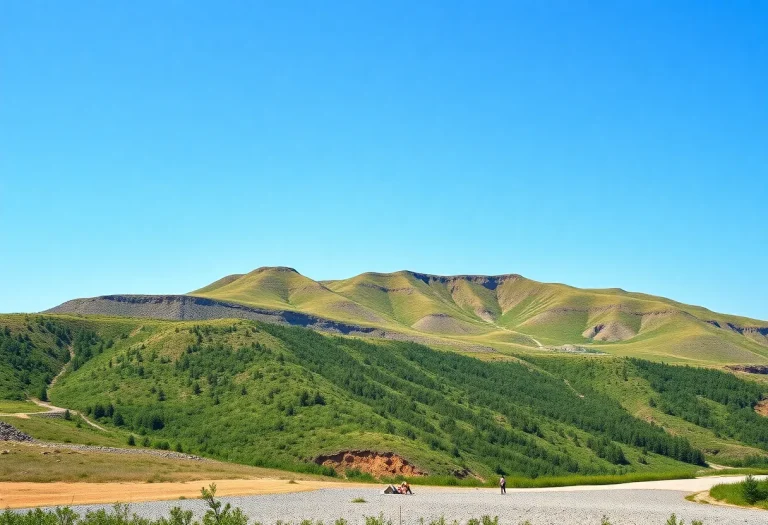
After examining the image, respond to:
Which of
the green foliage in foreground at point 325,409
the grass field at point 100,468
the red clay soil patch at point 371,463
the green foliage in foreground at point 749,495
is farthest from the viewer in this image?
the green foliage in foreground at point 325,409

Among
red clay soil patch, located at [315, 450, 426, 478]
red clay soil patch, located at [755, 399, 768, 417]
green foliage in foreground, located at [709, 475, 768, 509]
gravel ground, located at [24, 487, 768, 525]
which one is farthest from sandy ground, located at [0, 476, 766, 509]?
red clay soil patch, located at [755, 399, 768, 417]

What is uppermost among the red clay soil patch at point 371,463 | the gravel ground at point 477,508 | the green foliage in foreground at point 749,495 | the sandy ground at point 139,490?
the green foliage in foreground at point 749,495

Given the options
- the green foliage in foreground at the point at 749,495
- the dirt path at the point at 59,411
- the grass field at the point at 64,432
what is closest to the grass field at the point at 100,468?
the grass field at the point at 64,432

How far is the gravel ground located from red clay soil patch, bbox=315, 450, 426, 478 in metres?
15.7

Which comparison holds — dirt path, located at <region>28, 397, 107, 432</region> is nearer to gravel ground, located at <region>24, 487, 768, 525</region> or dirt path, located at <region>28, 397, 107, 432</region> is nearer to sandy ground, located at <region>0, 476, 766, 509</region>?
sandy ground, located at <region>0, 476, 766, 509</region>

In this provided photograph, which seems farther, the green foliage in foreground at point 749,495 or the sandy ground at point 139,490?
the green foliage in foreground at point 749,495

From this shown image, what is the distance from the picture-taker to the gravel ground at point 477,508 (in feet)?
118

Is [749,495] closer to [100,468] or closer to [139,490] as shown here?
[139,490]

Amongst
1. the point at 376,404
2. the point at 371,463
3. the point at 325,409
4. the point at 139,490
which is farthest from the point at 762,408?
the point at 139,490

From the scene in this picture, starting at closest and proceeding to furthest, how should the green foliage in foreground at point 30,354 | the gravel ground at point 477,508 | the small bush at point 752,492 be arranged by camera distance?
the gravel ground at point 477,508, the small bush at point 752,492, the green foliage in foreground at point 30,354

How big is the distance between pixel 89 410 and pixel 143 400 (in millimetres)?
6224

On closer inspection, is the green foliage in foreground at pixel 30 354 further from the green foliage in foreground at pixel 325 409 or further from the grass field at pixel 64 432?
the grass field at pixel 64 432

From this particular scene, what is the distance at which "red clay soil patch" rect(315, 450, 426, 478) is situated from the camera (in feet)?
217

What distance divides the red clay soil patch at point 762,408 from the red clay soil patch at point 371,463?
100121 millimetres
